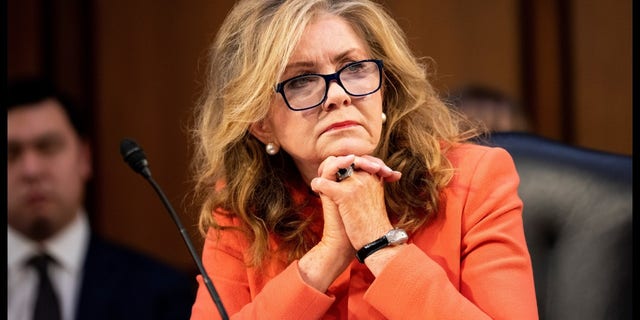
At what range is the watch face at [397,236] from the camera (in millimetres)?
1760

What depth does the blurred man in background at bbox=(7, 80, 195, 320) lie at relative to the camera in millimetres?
2908

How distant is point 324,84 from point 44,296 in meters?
1.45

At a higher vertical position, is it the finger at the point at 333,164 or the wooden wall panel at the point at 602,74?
the finger at the point at 333,164

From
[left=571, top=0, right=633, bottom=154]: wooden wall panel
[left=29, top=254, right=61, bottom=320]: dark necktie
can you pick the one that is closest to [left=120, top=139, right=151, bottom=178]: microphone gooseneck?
[left=29, top=254, right=61, bottom=320]: dark necktie

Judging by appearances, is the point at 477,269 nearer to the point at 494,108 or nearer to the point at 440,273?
the point at 440,273

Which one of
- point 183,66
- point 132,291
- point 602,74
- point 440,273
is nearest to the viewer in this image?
point 440,273

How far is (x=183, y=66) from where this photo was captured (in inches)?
145

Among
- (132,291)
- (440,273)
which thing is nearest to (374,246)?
(440,273)

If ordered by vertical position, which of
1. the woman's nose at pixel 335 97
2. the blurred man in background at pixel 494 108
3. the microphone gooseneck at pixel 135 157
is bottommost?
the blurred man in background at pixel 494 108

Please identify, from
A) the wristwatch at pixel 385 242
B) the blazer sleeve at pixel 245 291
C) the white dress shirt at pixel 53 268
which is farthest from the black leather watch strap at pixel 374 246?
the white dress shirt at pixel 53 268

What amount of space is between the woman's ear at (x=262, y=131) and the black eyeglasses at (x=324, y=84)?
12 centimetres

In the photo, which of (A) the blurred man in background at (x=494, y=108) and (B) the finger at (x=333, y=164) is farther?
(A) the blurred man in background at (x=494, y=108)

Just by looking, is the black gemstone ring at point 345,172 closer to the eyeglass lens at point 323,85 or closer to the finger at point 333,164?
the finger at point 333,164

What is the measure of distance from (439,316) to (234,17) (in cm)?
67
